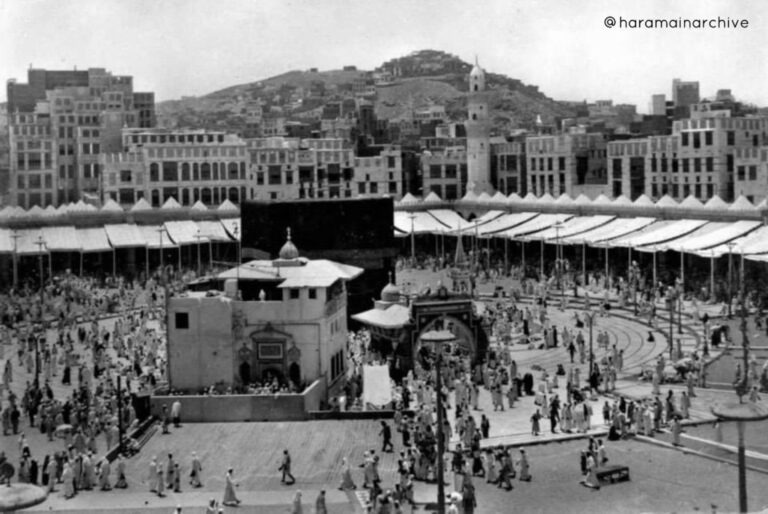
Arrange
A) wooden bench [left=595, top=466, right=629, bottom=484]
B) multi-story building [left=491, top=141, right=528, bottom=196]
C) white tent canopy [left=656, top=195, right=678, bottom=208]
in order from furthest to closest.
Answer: multi-story building [left=491, top=141, right=528, bottom=196] < white tent canopy [left=656, top=195, right=678, bottom=208] < wooden bench [left=595, top=466, right=629, bottom=484]

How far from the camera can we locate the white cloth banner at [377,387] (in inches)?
1470

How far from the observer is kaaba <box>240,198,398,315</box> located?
186 feet

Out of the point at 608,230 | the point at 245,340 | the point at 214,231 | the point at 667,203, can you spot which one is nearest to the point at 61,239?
the point at 214,231

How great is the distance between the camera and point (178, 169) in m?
95.4

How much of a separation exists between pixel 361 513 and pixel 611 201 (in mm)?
53032

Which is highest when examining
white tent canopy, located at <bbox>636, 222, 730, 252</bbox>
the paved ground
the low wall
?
white tent canopy, located at <bbox>636, 222, 730, 252</bbox>

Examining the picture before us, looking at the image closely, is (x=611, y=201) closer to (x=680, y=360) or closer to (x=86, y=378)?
(x=680, y=360)

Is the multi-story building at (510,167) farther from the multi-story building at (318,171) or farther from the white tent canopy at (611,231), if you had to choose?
the white tent canopy at (611,231)

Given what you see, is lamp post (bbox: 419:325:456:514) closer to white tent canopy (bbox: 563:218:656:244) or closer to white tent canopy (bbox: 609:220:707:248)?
white tent canopy (bbox: 609:220:707:248)

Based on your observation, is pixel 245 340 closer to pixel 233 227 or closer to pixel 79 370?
pixel 79 370

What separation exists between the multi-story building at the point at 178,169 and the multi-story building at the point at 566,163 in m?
28.0

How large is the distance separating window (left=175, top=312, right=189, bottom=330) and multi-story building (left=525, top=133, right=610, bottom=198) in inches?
2762

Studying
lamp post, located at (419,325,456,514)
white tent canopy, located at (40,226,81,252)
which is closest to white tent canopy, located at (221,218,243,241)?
white tent canopy, located at (40,226,81,252)

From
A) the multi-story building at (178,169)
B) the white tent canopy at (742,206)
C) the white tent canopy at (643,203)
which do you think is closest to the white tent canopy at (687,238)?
the white tent canopy at (742,206)
